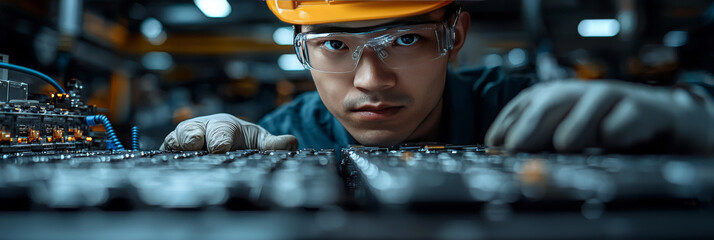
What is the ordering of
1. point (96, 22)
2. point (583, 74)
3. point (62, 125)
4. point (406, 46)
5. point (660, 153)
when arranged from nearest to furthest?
point (660, 153) → point (62, 125) → point (406, 46) → point (583, 74) → point (96, 22)

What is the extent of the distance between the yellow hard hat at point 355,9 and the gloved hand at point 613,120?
53 centimetres

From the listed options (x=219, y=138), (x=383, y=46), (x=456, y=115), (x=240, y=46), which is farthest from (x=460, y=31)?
(x=240, y=46)

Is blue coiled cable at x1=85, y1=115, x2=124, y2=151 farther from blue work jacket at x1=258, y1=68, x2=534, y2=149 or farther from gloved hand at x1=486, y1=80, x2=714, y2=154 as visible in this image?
gloved hand at x1=486, y1=80, x2=714, y2=154

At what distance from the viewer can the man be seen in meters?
0.42

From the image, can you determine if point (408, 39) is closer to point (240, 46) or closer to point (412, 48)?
point (412, 48)

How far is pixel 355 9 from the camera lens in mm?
944

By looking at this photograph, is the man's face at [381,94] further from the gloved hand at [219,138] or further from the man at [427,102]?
the gloved hand at [219,138]

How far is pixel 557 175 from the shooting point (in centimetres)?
26

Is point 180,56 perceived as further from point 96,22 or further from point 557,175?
point 557,175

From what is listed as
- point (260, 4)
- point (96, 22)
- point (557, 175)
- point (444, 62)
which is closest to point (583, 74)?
point (444, 62)

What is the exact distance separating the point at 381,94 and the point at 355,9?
23 cm

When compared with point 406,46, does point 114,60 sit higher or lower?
higher

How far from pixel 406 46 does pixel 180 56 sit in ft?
21.2

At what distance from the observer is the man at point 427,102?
1.37 ft
